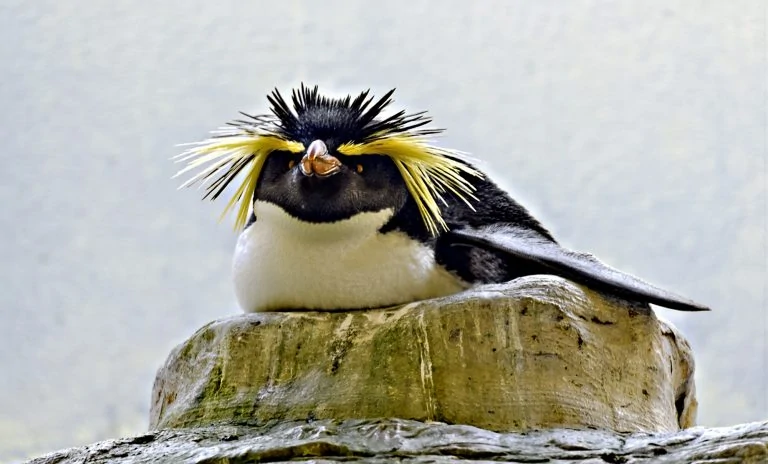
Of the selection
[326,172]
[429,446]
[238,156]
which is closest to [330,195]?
[326,172]

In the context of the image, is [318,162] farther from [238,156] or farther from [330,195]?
[238,156]

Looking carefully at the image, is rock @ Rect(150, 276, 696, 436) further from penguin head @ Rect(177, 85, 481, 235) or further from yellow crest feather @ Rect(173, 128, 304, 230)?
yellow crest feather @ Rect(173, 128, 304, 230)

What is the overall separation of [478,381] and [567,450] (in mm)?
298

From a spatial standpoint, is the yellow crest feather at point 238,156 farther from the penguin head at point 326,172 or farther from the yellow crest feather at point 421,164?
the yellow crest feather at point 421,164

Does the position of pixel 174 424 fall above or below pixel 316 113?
below

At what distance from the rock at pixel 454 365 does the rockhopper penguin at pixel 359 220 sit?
11 cm

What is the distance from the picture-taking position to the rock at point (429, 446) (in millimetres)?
1688

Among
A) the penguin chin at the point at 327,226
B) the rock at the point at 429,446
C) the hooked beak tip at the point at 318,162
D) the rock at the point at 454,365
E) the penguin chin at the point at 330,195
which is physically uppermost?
the hooked beak tip at the point at 318,162

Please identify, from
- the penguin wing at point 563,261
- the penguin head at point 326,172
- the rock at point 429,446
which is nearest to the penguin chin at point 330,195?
the penguin head at point 326,172

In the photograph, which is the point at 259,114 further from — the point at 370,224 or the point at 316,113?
the point at 370,224

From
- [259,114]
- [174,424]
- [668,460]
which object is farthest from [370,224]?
[668,460]

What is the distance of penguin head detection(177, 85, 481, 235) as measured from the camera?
236 cm

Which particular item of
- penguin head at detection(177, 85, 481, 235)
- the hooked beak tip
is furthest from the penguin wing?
the hooked beak tip

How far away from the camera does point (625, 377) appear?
216 centimetres
